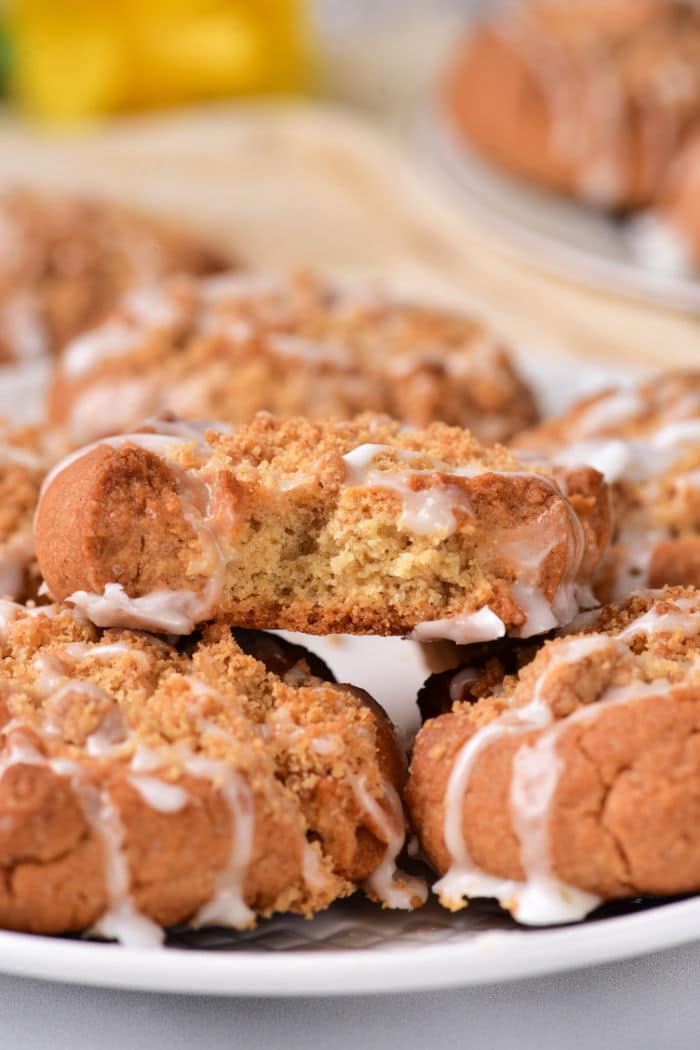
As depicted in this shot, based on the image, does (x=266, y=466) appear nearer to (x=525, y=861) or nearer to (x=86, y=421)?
(x=525, y=861)

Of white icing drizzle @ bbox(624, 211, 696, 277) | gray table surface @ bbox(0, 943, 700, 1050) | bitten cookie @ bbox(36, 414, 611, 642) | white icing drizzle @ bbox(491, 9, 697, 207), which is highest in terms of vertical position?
white icing drizzle @ bbox(491, 9, 697, 207)

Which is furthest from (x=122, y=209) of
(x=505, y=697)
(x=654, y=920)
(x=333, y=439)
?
(x=654, y=920)

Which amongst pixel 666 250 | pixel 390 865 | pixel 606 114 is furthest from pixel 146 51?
pixel 390 865

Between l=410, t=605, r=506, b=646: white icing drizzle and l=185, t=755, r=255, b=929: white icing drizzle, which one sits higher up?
l=410, t=605, r=506, b=646: white icing drizzle

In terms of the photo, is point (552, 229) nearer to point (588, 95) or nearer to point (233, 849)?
point (588, 95)

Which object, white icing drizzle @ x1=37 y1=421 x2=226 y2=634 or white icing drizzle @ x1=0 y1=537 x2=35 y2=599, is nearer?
white icing drizzle @ x1=37 y1=421 x2=226 y2=634

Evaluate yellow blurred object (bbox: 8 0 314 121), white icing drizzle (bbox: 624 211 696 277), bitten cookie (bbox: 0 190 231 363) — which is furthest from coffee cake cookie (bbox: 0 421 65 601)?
yellow blurred object (bbox: 8 0 314 121)

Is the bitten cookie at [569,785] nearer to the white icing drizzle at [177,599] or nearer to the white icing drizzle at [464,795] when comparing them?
the white icing drizzle at [464,795]

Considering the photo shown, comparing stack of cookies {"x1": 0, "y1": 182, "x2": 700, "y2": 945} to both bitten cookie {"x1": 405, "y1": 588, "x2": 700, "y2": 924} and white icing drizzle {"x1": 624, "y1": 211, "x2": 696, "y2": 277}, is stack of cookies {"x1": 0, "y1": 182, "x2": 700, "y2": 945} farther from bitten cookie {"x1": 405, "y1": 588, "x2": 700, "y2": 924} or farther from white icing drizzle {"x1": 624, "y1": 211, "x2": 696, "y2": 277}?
white icing drizzle {"x1": 624, "y1": 211, "x2": 696, "y2": 277}
